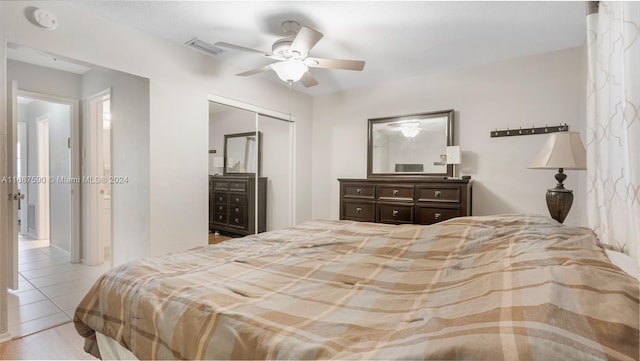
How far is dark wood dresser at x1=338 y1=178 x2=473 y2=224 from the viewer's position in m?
3.02

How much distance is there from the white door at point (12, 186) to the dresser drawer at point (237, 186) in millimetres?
1873

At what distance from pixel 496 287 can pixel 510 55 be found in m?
3.02

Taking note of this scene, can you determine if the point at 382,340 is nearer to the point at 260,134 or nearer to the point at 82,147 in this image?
the point at 260,134

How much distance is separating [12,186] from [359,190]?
10.6ft

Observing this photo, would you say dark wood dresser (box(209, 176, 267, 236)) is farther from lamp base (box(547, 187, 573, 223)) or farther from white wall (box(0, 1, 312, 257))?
lamp base (box(547, 187, 573, 223))

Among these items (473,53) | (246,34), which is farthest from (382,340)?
(473,53)

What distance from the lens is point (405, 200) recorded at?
3.28 meters

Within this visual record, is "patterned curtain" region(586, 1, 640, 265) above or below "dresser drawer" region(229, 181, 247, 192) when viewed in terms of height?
above

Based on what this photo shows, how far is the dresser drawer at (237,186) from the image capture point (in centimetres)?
368

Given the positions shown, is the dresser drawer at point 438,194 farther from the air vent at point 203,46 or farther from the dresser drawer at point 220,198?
the air vent at point 203,46

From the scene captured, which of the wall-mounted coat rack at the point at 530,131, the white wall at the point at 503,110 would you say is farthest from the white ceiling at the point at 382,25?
the wall-mounted coat rack at the point at 530,131

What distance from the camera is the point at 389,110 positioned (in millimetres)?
3869

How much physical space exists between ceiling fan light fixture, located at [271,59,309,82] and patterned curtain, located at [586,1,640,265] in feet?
5.96

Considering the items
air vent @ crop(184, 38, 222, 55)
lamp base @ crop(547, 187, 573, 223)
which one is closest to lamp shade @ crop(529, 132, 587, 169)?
lamp base @ crop(547, 187, 573, 223)
